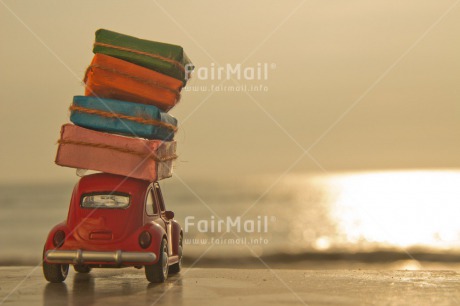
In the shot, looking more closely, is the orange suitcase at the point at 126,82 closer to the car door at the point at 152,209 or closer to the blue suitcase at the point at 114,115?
the blue suitcase at the point at 114,115

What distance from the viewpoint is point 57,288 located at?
11797 millimetres

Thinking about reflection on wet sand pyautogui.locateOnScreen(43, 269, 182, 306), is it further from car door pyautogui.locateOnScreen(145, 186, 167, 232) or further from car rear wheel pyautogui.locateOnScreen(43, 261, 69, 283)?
car door pyautogui.locateOnScreen(145, 186, 167, 232)

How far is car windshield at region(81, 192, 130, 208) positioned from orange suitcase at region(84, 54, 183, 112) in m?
1.44

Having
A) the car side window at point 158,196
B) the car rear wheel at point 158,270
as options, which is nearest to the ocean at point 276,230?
the car side window at point 158,196

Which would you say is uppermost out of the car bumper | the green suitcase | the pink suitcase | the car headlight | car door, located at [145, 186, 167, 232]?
the green suitcase

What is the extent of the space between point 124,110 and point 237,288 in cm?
303

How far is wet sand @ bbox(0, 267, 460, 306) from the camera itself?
1043cm

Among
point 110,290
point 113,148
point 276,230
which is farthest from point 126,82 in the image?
point 276,230

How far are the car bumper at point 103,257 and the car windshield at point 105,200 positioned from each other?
2.82 ft

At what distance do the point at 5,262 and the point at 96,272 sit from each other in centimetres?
1464

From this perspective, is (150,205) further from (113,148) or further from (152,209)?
(113,148)

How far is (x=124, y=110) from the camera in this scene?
1245 centimetres

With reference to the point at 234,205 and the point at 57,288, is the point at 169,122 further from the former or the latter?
the point at 234,205

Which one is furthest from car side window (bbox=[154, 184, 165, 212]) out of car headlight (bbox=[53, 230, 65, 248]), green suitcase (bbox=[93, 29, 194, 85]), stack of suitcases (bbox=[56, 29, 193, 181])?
green suitcase (bbox=[93, 29, 194, 85])
